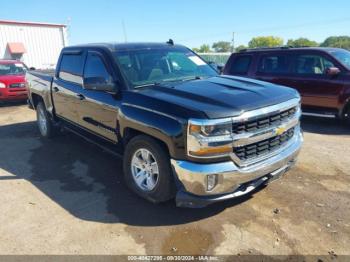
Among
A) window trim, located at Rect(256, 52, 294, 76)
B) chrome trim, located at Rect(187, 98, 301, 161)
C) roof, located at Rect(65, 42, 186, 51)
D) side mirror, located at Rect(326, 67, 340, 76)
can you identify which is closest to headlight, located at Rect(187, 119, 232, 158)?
chrome trim, located at Rect(187, 98, 301, 161)

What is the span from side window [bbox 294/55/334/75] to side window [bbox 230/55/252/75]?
1.34m

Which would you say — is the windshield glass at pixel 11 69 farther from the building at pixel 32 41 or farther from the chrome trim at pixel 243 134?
the building at pixel 32 41

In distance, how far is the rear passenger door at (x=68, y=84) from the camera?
17.8ft

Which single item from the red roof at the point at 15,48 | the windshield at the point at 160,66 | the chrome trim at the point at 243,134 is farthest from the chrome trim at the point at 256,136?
the red roof at the point at 15,48

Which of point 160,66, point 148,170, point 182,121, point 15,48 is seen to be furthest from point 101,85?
point 15,48

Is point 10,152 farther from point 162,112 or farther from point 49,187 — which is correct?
point 162,112

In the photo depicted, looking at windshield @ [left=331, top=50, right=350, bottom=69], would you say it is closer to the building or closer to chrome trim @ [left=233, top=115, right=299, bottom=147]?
chrome trim @ [left=233, top=115, right=299, bottom=147]

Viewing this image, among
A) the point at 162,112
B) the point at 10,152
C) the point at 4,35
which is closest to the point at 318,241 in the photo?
the point at 162,112

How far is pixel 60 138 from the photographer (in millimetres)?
7281

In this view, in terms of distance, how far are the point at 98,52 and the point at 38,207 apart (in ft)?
7.44

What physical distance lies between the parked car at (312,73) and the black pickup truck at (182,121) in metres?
3.92

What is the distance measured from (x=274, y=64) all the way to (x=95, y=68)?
539 centimetres

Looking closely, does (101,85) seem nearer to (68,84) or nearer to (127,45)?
(127,45)

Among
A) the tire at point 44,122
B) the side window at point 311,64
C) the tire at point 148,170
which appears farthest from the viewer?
the side window at point 311,64
